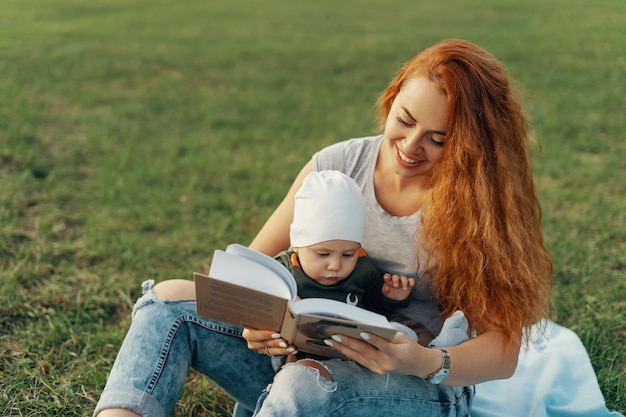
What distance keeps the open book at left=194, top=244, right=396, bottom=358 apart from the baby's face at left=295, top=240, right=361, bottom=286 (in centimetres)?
33

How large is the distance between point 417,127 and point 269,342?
0.91 meters

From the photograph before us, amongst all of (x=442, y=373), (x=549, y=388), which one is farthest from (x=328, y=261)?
(x=549, y=388)

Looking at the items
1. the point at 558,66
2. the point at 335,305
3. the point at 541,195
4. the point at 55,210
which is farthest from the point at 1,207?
the point at 558,66

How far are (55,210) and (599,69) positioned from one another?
6.91 m

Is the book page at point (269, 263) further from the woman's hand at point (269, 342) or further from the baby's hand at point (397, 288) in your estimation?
the baby's hand at point (397, 288)

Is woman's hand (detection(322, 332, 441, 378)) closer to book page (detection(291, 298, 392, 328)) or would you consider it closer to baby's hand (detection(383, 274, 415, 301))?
book page (detection(291, 298, 392, 328))

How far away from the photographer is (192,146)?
6.63 metres

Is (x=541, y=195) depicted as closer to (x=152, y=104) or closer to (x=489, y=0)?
(x=152, y=104)

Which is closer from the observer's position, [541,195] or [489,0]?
[541,195]

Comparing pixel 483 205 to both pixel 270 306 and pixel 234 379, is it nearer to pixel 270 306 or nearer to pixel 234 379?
pixel 270 306

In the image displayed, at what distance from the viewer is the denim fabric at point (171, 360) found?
7.82 feet

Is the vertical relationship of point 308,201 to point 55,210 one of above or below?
above

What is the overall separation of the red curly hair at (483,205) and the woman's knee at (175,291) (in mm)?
878

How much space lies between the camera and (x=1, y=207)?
15.8 feet
